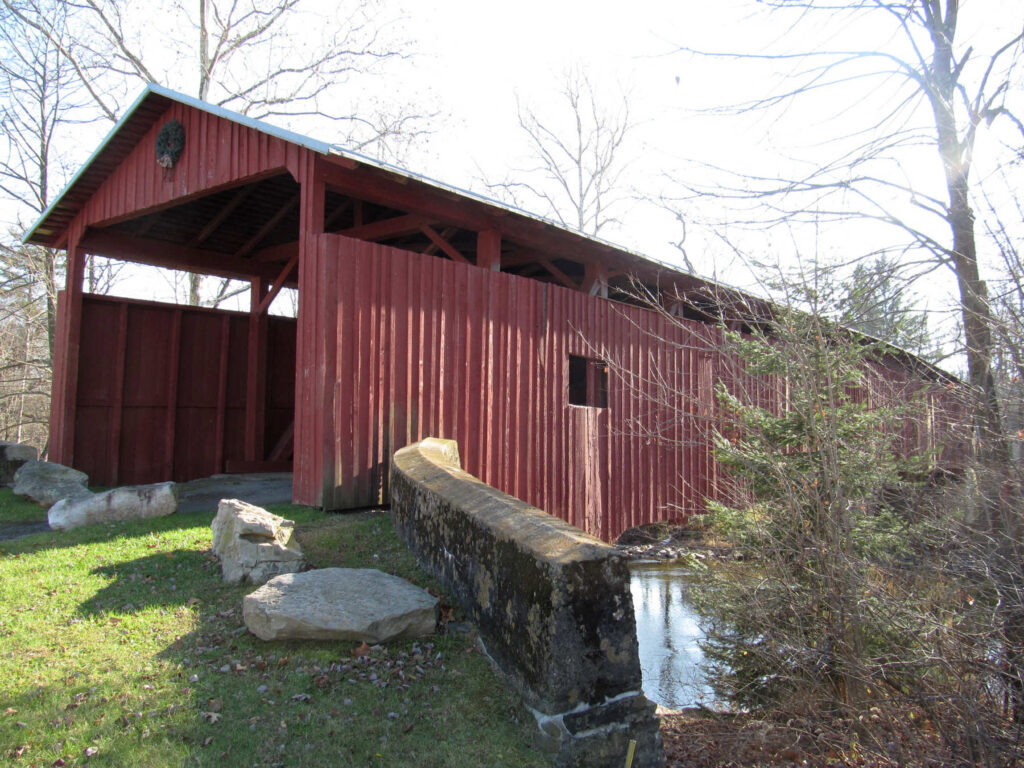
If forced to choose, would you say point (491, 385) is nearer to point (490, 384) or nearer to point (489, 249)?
point (490, 384)

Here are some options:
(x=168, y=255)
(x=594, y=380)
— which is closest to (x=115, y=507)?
(x=168, y=255)

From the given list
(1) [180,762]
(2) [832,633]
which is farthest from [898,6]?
(1) [180,762]

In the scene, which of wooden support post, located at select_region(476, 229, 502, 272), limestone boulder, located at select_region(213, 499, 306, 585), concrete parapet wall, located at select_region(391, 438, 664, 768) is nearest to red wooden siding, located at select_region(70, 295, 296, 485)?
wooden support post, located at select_region(476, 229, 502, 272)

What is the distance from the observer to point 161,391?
11008mm

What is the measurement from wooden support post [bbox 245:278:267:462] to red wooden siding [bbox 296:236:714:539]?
4.82m

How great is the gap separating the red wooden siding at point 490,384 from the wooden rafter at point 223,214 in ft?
11.7

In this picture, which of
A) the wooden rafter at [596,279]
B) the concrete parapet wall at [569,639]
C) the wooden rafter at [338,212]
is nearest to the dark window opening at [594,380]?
the wooden rafter at [596,279]

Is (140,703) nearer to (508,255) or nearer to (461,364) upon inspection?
(461,364)

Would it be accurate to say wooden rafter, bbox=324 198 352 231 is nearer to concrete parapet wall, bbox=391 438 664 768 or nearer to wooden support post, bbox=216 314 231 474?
wooden support post, bbox=216 314 231 474

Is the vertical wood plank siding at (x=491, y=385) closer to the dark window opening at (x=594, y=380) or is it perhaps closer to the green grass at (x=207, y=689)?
the dark window opening at (x=594, y=380)

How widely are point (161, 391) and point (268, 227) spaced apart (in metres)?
2.97

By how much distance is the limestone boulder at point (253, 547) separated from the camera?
5.24 meters

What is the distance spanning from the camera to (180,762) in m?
3.08

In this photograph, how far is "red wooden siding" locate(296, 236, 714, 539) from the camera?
721 centimetres
